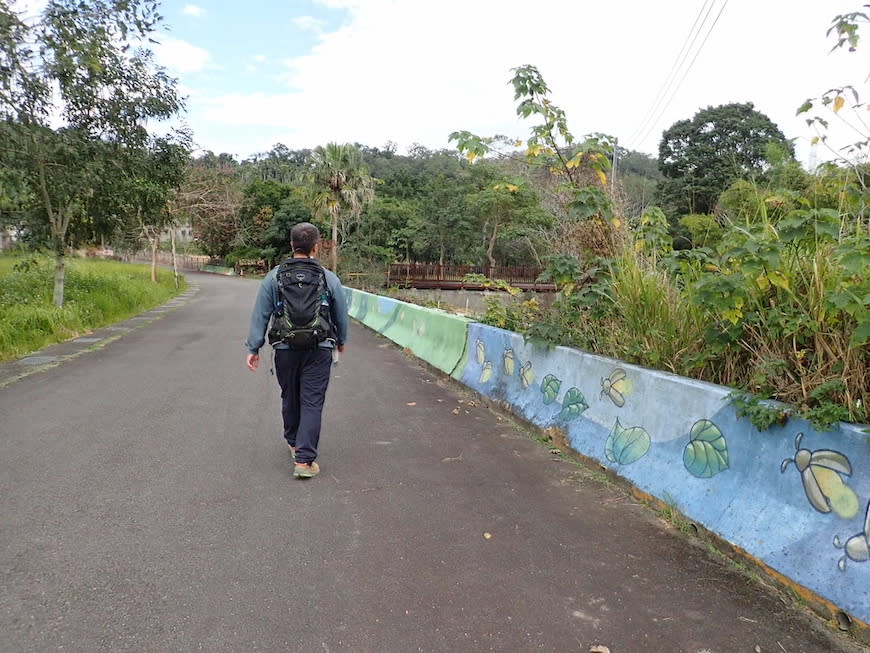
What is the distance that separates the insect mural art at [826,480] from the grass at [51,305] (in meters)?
10.9

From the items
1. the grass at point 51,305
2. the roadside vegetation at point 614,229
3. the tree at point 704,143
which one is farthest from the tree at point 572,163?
the tree at point 704,143

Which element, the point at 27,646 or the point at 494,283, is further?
the point at 494,283

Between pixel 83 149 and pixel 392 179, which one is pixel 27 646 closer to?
pixel 83 149

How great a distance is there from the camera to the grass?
1083 centimetres

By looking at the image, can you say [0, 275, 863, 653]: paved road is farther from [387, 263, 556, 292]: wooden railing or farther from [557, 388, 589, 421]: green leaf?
[387, 263, 556, 292]: wooden railing

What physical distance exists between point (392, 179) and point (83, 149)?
58.7 meters

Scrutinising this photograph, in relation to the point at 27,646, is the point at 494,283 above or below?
above

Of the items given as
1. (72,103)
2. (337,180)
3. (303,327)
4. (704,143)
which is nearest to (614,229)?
(303,327)

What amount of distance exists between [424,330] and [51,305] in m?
8.68

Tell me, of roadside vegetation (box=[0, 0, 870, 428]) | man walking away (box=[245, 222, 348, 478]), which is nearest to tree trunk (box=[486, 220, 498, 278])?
roadside vegetation (box=[0, 0, 870, 428])

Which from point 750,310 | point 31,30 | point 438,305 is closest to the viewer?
point 750,310

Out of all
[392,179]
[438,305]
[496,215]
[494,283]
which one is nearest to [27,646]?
[494,283]

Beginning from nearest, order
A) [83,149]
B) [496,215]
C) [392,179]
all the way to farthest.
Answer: [83,149]
[496,215]
[392,179]

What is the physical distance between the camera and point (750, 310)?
399 centimetres
